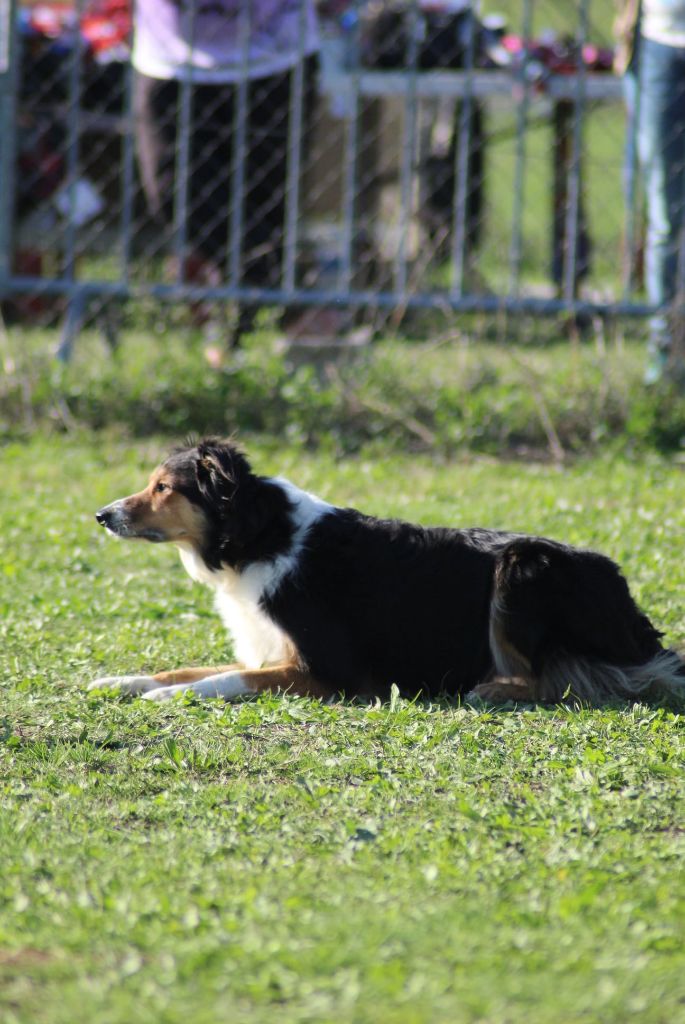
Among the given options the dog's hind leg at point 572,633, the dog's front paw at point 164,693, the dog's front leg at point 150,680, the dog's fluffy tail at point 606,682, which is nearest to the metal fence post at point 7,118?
the dog's front leg at point 150,680

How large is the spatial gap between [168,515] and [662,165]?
159 inches

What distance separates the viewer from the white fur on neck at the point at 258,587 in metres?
4.61

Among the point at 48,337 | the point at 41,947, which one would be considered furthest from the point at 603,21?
the point at 41,947

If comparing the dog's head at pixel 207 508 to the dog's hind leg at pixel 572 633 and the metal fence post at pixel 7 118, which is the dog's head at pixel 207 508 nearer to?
the dog's hind leg at pixel 572 633

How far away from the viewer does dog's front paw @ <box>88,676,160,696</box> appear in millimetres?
4453

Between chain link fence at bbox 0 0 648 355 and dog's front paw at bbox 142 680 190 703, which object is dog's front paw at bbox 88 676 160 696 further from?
chain link fence at bbox 0 0 648 355

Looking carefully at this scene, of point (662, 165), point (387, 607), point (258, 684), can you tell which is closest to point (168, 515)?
point (258, 684)

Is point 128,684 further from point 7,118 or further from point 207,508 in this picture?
point 7,118

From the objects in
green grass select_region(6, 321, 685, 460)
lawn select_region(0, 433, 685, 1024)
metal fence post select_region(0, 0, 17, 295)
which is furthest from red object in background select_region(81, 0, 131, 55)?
lawn select_region(0, 433, 685, 1024)

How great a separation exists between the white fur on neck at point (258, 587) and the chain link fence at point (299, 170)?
3.26 metres

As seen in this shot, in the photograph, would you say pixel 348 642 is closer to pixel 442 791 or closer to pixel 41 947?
pixel 442 791

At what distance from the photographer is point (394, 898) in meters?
2.98

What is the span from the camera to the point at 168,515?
4.77 m

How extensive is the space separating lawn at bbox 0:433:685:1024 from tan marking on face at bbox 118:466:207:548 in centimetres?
45
